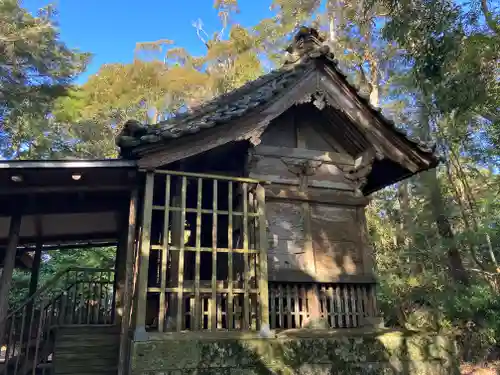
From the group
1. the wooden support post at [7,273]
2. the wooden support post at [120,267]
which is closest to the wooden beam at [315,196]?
the wooden support post at [120,267]

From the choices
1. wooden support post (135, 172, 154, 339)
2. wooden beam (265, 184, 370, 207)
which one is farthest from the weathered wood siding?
wooden support post (135, 172, 154, 339)

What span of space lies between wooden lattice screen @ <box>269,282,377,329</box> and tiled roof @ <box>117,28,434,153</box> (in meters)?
2.78

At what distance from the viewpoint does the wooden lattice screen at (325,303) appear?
20.9ft

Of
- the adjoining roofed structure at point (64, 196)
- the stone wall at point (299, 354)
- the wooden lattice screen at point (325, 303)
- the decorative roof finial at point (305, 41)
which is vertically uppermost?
the decorative roof finial at point (305, 41)

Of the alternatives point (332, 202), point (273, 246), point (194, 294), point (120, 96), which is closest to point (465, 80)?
point (332, 202)

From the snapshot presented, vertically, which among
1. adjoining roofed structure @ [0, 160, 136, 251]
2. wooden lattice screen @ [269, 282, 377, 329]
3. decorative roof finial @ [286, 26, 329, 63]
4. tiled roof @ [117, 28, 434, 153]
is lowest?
wooden lattice screen @ [269, 282, 377, 329]

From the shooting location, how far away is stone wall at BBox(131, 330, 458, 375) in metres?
4.72

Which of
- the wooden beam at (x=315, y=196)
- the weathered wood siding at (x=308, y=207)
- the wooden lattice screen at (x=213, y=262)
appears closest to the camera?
the wooden lattice screen at (x=213, y=262)

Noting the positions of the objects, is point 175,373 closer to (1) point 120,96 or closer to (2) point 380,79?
(2) point 380,79

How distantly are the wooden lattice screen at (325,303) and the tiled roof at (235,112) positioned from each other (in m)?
2.78

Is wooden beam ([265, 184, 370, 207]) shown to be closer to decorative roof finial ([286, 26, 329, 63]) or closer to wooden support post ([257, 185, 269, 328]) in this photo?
wooden support post ([257, 185, 269, 328])

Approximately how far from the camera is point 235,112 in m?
5.87

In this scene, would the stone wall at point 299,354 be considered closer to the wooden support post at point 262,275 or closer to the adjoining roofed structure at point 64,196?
the wooden support post at point 262,275

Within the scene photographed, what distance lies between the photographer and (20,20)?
19062 millimetres
